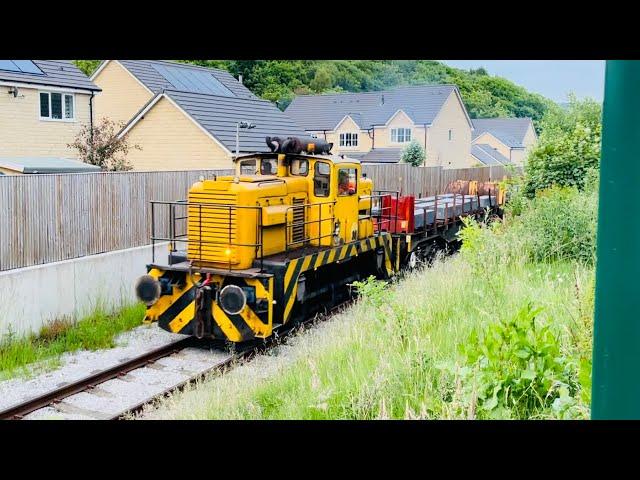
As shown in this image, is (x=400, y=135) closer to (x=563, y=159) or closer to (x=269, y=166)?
(x=563, y=159)

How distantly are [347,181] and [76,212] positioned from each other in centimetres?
397

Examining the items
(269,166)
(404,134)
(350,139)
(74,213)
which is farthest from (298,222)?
(350,139)

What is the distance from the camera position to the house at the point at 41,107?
1487 cm

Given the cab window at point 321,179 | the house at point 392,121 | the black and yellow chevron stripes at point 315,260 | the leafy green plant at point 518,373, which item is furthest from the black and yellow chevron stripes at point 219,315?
the house at point 392,121

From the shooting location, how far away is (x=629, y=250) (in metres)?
2.14

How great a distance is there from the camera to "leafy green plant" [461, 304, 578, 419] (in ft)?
12.3

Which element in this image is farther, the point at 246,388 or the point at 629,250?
the point at 246,388

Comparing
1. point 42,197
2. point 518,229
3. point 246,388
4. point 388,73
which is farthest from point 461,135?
point 246,388

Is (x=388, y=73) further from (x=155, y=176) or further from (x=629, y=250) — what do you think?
(x=629, y=250)

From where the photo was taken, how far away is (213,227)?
322 inches

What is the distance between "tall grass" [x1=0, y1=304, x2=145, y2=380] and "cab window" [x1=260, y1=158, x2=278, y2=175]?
8.73ft

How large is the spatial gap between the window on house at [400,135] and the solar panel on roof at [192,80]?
8.57 meters

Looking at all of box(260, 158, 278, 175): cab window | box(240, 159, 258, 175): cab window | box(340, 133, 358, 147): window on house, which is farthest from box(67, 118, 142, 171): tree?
box(340, 133, 358, 147): window on house
